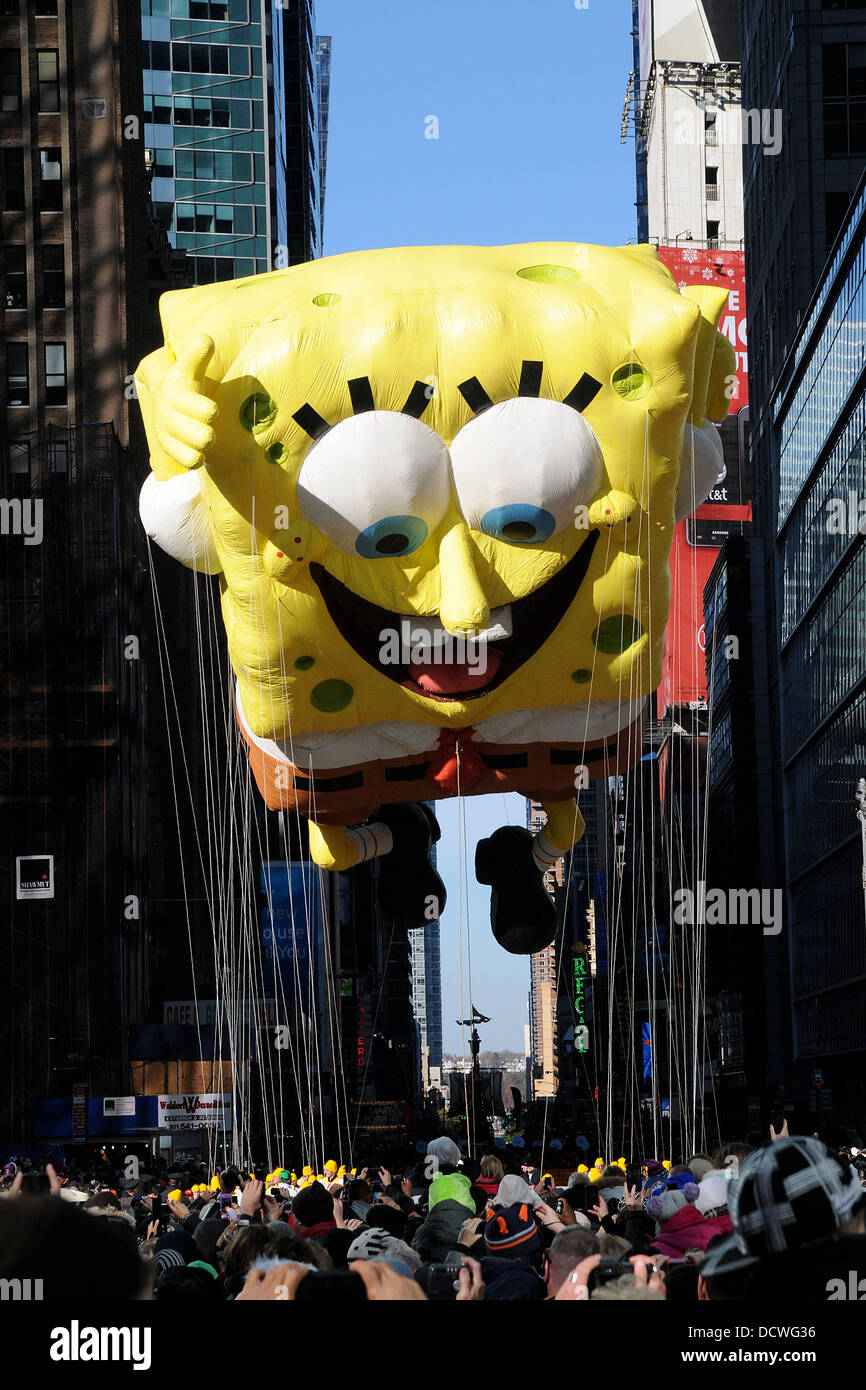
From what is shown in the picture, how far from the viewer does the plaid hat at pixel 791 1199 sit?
3.89 meters

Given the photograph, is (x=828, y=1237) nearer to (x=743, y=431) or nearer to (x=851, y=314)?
(x=851, y=314)

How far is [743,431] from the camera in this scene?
282 feet

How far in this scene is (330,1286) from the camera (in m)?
5.01

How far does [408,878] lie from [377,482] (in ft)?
13.1

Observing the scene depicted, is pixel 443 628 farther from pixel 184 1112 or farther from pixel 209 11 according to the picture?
pixel 209 11

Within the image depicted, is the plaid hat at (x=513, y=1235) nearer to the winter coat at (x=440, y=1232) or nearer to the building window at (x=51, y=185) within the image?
the winter coat at (x=440, y=1232)

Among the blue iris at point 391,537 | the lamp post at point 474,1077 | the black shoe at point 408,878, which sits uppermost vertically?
the blue iris at point 391,537

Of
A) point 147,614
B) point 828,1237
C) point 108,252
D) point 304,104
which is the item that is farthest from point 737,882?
point 828,1237

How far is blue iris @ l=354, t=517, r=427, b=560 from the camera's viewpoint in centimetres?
1039

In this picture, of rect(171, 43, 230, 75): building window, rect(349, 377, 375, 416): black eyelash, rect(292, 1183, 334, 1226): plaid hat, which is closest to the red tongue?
rect(349, 377, 375, 416): black eyelash

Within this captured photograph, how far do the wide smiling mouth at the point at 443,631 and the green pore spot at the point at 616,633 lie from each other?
0.28 metres

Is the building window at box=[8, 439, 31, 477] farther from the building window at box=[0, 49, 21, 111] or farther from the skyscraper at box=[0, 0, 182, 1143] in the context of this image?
the building window at box=[0, 49, 21, 111]

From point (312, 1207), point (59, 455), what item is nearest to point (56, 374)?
point (59, 455)

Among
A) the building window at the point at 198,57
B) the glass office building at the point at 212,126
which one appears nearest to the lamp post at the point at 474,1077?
the glass office building at the point at 212,126
